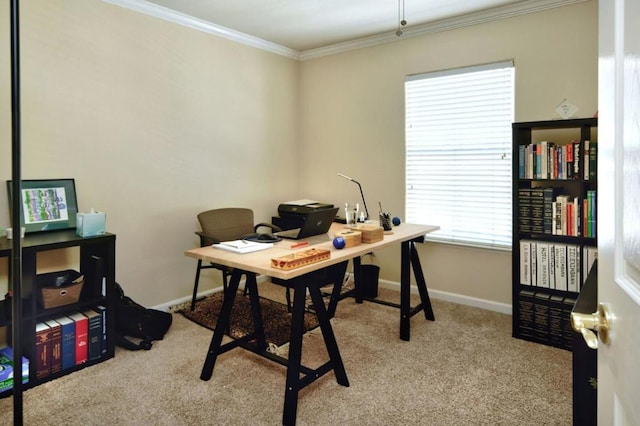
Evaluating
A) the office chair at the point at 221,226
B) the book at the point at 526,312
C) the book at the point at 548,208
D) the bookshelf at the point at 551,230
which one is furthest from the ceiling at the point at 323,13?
the book at the point at 526,312

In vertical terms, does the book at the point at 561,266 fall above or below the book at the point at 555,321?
→ above

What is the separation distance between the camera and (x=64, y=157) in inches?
119

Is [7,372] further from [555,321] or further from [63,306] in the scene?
[555,321]

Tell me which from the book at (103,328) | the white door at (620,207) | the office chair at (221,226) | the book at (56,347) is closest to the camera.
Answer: the white door at (620,207)

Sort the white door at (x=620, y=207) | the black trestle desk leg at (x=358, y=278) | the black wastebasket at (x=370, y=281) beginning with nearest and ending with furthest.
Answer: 1. the white door at (x=620, y=207)
2. the black trestle desk leg at (x=358, y=278)
3. the black wastebasket at (x=370, y=281)

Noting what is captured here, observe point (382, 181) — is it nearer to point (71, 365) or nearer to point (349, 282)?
point (349, 282)

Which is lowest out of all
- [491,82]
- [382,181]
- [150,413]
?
[150,413]

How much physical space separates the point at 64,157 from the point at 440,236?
3.05m

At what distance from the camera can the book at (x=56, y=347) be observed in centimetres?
258

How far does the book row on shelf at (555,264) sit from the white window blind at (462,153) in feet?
1.82

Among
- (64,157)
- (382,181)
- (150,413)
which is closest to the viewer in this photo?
(150,413)

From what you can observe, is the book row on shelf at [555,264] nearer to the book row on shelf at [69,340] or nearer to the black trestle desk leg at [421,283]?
the black trestle desk leg at [421,283]

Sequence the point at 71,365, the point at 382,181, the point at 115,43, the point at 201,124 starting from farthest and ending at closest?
the point at 382,181, the point at 201,124, the point at 115,43, the point at 71,365

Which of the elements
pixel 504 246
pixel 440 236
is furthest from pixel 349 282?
pixel 504 246
